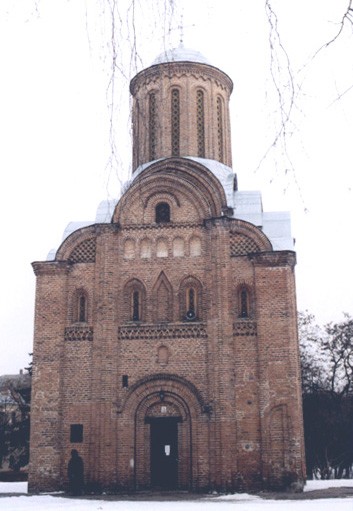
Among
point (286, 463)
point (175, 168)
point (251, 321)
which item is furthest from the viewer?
point (175, 168)

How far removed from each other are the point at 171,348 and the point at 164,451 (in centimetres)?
286

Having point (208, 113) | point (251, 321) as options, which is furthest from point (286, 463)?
point (208, 113)

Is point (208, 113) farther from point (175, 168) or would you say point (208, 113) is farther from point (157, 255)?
point (157, 255)

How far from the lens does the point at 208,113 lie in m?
23.2

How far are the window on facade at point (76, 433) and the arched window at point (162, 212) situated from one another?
6.49 meters

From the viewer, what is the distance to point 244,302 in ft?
65.8

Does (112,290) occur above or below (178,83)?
below

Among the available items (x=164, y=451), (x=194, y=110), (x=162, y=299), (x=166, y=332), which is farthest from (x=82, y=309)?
(x=194, y=110)

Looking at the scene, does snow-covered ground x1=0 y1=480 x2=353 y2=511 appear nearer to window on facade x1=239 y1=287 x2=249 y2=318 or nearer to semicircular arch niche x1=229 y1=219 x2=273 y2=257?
window on facade x1=239 y1=287 x2=249 y2=318

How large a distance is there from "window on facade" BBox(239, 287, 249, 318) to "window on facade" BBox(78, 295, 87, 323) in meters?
4.61

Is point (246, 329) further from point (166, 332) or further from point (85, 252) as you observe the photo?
point (85, 252)

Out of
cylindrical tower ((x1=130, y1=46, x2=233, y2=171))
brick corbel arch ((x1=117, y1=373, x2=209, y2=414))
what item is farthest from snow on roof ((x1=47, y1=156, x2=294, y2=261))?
brick corbel arch ((x1=117, y1=373, x2=209, y2=414))

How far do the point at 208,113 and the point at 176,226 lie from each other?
4637mm

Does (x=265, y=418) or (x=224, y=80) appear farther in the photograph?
(x=224, y=80)
